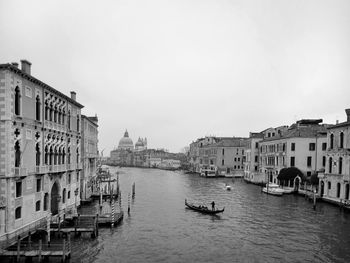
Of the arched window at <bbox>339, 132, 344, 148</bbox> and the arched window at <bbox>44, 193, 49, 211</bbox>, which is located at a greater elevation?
the arched window at <bbox>339, 132, 344, 148</bbox>

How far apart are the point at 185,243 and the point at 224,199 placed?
22.9 m

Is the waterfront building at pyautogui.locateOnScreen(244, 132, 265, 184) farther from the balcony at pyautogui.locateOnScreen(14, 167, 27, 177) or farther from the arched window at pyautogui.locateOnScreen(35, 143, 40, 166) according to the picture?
the balcony at pyautogui.locateOnScreen(14, 167, 27, 177)

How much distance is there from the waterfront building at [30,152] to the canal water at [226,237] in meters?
4.15

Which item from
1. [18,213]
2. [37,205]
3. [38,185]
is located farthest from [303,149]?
[18,213]

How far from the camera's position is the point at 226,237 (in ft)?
82.3

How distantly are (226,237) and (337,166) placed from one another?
21.5 m

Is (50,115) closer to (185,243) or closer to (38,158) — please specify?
(38,158)

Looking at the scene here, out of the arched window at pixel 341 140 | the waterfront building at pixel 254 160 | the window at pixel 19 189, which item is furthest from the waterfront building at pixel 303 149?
the window at pixel 19 189

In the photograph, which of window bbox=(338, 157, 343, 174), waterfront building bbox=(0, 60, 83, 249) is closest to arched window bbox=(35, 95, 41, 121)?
waterfront building bbox=(0, 60, 83, 249)

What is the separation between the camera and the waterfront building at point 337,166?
1463 inches

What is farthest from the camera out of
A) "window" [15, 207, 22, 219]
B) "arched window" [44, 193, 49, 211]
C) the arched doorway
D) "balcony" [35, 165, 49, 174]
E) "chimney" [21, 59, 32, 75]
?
the arched doorway

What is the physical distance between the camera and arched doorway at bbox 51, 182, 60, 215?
26522 millimetres

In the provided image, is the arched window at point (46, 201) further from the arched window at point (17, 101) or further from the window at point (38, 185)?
the arched window at point (17, 101)

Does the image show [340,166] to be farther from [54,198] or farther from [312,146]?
[54,198]
